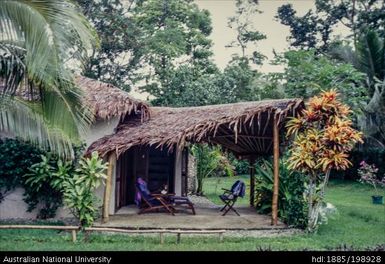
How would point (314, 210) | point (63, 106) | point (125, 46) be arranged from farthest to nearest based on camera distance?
point (125, 46), point (314, 210), point (63, 106)

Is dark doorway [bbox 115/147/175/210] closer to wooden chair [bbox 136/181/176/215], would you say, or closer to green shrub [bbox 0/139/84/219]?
wooden chair [bbox 136/181/176/215]

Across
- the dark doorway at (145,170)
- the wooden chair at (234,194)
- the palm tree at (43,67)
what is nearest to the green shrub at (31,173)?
the dark doorway at (145,170)

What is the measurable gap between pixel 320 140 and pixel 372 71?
11.1 meters

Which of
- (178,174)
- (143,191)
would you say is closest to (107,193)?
(143,191)

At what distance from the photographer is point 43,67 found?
521 centimetres

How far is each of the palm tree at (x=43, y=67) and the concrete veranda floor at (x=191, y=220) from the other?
3.70 meters

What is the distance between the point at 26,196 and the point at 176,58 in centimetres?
1430

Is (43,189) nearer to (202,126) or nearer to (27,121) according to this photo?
(202,126)

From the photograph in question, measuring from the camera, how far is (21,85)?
6.25 m

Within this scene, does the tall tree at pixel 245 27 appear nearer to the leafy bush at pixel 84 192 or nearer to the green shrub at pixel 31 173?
the green shrub at pixel 31 173

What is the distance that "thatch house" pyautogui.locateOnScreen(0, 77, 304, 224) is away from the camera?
9.94 m

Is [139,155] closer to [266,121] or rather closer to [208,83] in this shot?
[266,121]

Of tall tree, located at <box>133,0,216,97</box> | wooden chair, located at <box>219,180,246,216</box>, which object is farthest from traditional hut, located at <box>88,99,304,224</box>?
tall tree, located at <box>133,0,216,97</box>
